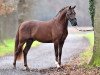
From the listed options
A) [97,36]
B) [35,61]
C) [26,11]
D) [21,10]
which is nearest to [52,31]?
[97,36]

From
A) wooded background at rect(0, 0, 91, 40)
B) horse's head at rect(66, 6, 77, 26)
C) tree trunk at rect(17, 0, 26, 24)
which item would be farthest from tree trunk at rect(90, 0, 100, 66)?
tree trunk at rect(17, 0, 26, 24)

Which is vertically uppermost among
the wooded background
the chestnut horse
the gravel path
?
the chestnut horse

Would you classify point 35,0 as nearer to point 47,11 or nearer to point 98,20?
point 47,11

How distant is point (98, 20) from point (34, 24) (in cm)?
294

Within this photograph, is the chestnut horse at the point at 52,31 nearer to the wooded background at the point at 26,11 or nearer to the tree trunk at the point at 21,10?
the wooded background at the point at 26,11

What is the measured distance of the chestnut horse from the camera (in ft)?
56.1

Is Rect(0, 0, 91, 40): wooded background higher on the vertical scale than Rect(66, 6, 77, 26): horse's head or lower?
lower

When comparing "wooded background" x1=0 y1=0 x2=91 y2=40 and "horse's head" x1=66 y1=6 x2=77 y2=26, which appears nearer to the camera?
"horse's head" x1=66 y1=6 x2=77 y2=26

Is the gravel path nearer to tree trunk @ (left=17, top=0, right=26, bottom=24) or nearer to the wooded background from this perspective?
the wooded background

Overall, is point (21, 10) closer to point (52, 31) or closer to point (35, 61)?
point (35, 61)

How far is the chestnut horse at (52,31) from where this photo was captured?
17109mm

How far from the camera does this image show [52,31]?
682 inches

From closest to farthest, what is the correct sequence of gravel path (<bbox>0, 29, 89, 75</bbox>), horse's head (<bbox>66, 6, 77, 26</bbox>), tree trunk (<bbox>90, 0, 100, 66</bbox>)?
1. tree trunk (<bbox>90, 0, 100, 66</bbox>)
2. gravel path (<bbox>0, 29, 89, 75</bbox>)
3. horse's head (<bbox>66, 6, 77, 26</bbox>)

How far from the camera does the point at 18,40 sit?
18203 mm
